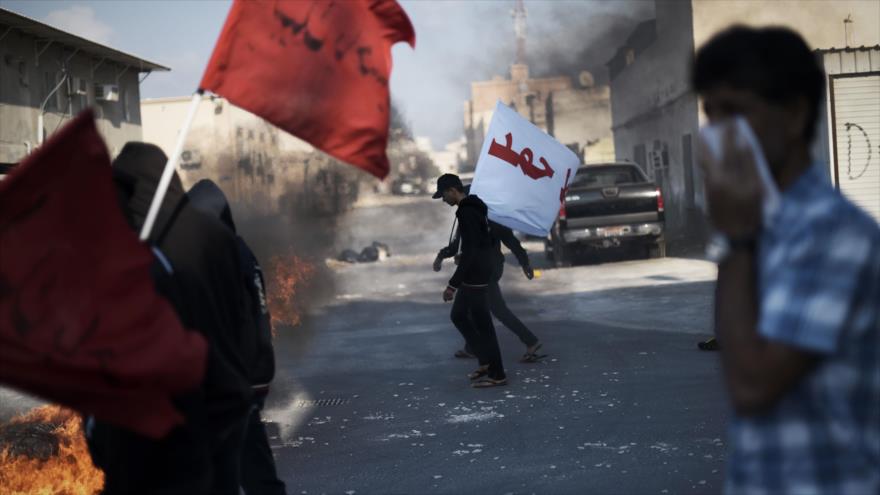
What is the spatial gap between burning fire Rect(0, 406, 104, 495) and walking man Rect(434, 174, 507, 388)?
11.6ft

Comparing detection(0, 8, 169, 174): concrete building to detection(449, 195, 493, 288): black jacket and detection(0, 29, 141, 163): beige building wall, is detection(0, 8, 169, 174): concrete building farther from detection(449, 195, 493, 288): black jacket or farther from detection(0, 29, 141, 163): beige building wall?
detection(449, 195, 493, 288): black jacket

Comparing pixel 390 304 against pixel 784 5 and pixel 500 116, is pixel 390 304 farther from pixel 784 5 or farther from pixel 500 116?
pixel 784 5

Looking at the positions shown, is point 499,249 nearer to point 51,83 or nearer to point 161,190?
point 161,190

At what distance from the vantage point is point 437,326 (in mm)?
13398

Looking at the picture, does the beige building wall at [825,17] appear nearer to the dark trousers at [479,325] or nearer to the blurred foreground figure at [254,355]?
the dark trousers at [479,325]

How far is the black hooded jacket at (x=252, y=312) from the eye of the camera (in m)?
4.20

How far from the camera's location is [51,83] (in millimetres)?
29266

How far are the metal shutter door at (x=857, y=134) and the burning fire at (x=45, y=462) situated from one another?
675 inches

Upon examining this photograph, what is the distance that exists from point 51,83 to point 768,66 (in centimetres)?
2976

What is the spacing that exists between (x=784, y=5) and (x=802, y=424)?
75.2 ft

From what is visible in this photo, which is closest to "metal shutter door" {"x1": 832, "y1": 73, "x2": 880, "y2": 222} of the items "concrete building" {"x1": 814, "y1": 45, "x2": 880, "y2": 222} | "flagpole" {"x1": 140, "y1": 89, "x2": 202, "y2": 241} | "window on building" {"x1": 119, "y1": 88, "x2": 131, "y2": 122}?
"concrete building" {"x1": 814, "y1": 45, "x2": 880, "y2": 222}

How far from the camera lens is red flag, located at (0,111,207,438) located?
8.70ft

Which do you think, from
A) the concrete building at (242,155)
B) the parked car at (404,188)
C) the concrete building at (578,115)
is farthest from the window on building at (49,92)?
the parked car at (404,188)

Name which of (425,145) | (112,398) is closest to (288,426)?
(112,398)
